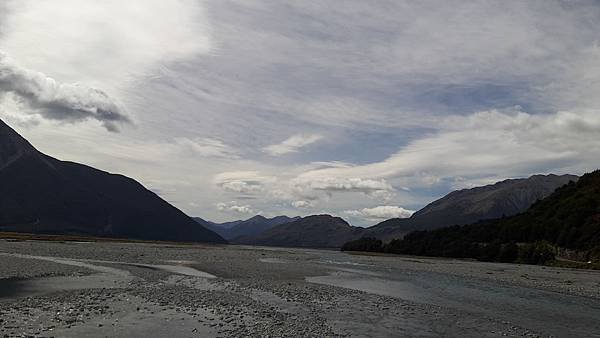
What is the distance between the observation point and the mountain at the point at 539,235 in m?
109

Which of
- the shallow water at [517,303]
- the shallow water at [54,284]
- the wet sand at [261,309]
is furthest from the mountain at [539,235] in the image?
the shallow water at [54,284]

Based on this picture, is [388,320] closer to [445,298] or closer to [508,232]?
[445,298]

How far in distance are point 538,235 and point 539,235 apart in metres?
0.33

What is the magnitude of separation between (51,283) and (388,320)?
89.5 ft

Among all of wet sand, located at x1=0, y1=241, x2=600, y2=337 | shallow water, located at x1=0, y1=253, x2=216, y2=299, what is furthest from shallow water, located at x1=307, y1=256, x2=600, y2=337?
shallow water, located at x1=0, y1=253, x2=216, y2=299

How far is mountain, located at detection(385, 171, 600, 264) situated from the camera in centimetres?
10894

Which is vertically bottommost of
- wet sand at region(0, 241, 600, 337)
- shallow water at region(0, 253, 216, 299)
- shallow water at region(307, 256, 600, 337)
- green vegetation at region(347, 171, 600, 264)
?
shallow water at region(0, 253, 216, 299)

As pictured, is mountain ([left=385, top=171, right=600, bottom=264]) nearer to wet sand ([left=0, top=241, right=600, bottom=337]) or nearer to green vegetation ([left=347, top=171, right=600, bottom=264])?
green vegetation ([left=347, top=171, right=600, bottom=264])

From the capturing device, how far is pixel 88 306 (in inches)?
1048

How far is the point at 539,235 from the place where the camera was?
125 m

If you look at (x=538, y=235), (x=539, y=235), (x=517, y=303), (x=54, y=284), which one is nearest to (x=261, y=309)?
(x=54, y=284)

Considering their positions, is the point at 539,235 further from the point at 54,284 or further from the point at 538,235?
the point at 54,284

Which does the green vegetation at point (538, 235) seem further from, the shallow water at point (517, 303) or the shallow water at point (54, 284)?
the shallow water at point (54, 284)

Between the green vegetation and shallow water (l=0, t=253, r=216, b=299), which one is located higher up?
the green vegetation
